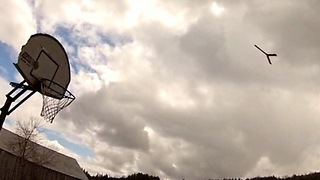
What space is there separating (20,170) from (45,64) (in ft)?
68.1

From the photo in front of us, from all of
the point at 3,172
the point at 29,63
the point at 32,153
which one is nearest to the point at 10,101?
the point at 29,63

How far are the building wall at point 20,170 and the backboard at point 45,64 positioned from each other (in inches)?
706

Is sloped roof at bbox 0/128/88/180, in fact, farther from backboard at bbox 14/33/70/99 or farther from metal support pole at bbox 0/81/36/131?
metal support pole at bbox 0/81/36/131

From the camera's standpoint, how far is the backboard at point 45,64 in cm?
938

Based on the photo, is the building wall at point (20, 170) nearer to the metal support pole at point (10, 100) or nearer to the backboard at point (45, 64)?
the backboard at point (45, 64)

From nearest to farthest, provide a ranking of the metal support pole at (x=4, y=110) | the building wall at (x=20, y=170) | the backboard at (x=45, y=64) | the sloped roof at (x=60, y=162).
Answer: the metal support pole at (x=4, y=110) → the backboard at (x=45, y=64) → the building wall at (x=20, y=170) → the sloped roof at (x=60, y=162)

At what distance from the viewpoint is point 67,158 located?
132ft

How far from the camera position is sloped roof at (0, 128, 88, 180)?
1137 inches

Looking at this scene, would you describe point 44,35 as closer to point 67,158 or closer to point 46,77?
point 46,77

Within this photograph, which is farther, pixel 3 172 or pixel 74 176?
pixel 74 176

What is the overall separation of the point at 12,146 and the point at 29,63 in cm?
2246

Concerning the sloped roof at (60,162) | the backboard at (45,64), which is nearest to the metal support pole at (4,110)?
the backboard at (45,64)

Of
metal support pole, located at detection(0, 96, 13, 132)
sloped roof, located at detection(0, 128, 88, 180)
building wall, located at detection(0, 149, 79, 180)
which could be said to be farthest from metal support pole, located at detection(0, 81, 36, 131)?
sloped roof, located at detection(0, 128, 88, 180)

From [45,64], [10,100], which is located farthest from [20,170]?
[10,100]
